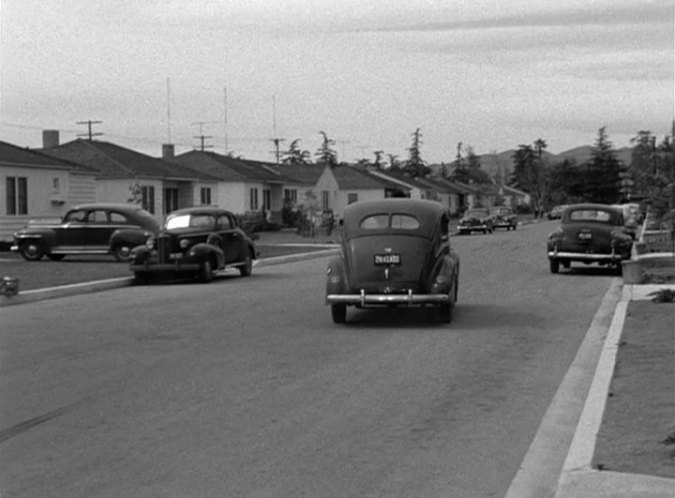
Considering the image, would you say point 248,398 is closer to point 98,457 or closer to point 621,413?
point 98,457

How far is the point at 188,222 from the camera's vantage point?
2908 cm

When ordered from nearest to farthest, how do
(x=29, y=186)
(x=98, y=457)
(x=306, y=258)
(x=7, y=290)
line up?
(x=98, y=457)
(x=7, y=290)
(x=306, y=258)
(x=29, y=186)

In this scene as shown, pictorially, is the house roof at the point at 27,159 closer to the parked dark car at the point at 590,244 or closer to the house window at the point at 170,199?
the house window at the point at 170,199

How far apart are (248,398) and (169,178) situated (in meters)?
46.5

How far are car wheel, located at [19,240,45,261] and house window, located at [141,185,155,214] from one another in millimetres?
18077

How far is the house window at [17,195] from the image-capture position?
42.8 metres

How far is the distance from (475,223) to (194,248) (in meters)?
43.4

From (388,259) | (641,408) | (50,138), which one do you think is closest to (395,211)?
(388,259)

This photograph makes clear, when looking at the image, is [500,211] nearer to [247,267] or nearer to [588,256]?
[588,256]

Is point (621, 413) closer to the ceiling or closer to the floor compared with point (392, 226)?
closer to the floor

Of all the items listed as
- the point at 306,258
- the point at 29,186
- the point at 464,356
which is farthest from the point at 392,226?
the point at 29,186

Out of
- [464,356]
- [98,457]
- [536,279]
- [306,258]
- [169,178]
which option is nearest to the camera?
[98,457]

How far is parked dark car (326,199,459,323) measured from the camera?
17438mm

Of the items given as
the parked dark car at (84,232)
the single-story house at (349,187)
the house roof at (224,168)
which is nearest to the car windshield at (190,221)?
the parked dark car at (84,232)
